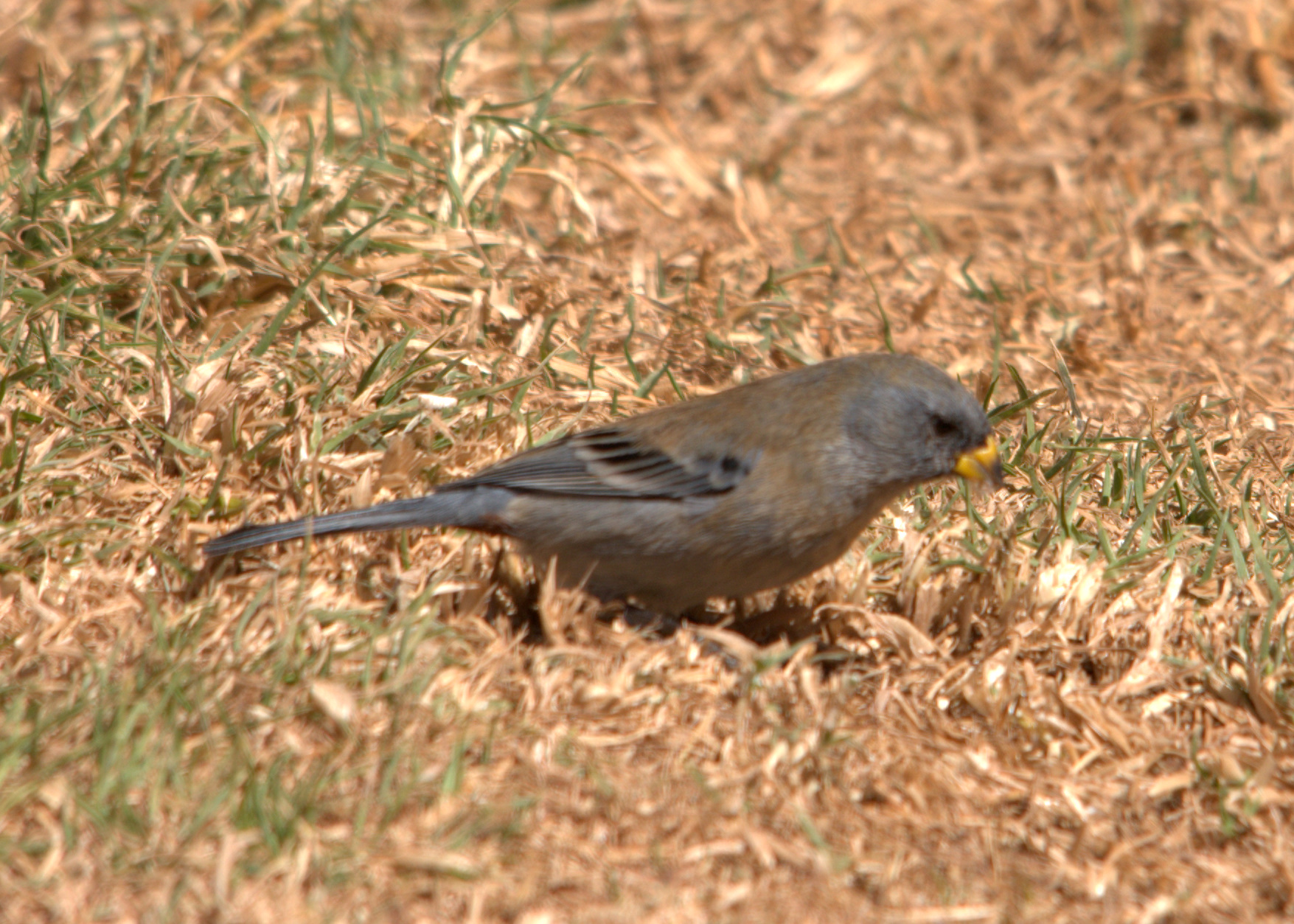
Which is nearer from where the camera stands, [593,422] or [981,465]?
[981,465]

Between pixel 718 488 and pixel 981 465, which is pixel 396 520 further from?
→ pixel 981 465

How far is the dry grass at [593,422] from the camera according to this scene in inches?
122

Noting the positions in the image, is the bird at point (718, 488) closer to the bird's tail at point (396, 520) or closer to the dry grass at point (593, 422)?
the bird's tail at point (396, 520)

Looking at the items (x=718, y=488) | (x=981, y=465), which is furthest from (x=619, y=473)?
(x=981, y=465)

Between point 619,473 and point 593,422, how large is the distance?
2.84ft

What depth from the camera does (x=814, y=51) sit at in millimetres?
7898

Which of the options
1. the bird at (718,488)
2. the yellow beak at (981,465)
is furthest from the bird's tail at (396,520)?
the yellow beak at (981,465)

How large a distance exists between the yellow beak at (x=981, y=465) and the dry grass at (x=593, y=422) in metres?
0.25

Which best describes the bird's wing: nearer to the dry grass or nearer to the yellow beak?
the dry grass

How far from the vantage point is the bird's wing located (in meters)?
3.98

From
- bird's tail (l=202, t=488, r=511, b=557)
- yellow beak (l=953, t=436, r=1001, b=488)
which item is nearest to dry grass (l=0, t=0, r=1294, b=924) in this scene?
bird's tail (l=202, t=488, r=511, b=557)

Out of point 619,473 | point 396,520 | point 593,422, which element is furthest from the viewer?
point 593,422

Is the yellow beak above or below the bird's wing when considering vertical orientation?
below

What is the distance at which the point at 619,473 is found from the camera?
4.05 meters
